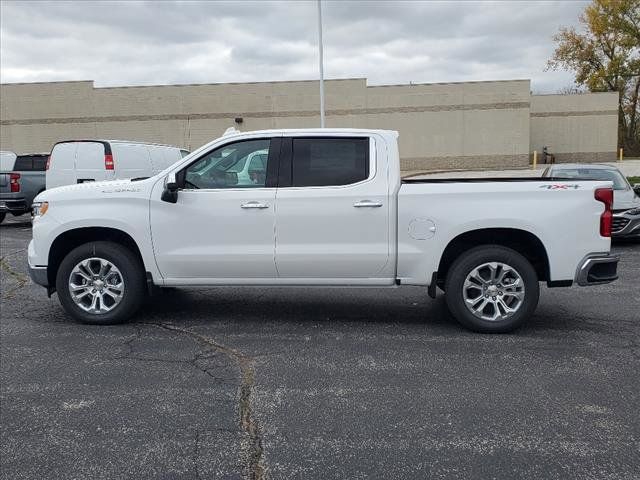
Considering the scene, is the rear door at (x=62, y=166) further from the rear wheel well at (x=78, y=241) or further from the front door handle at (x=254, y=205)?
the front door handle at (x=254, y=205)

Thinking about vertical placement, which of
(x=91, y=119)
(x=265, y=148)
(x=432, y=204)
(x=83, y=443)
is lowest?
(x=83, y=443)

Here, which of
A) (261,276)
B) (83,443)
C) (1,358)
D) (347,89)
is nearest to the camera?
(83,443)

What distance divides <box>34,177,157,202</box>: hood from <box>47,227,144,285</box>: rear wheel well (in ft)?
1.10

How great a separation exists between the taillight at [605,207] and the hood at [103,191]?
417cm

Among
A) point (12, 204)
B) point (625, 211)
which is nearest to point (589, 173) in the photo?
point (625, 211)

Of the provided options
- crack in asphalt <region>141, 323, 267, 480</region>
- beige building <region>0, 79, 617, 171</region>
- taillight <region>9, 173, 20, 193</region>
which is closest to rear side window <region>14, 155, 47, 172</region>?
taillight <region>9, 173, 20, 193</region>

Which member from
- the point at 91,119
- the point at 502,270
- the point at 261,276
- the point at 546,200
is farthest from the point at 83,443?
the point at 91,119

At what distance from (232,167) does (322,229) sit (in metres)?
1.10

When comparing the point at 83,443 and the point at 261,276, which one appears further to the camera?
the point at 261,276

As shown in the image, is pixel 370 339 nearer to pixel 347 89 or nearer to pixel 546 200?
pixel 546 200

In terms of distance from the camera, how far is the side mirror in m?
5.84

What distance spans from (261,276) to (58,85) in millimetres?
37126

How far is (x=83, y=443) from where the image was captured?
11.9 feet

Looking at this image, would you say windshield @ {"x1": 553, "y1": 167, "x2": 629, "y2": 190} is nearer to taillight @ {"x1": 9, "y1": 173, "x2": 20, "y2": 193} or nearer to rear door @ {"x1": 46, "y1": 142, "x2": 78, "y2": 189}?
rear door @ {"x1": 46, "y1": 142, "x2": 78, "y2": 189}
